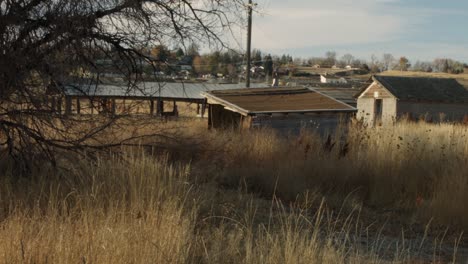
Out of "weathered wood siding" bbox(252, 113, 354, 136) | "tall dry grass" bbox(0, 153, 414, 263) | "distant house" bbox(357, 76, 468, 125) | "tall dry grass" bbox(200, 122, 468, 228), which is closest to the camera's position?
"tall dry grass" bbox(0, 153, 414, 263)

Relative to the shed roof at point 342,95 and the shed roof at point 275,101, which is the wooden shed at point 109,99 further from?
the shed roof at point 342,95

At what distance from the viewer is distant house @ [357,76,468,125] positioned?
46.3 m

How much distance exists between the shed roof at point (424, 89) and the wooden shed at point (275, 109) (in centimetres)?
2709


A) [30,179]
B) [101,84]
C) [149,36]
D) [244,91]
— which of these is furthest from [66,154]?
[244,91]

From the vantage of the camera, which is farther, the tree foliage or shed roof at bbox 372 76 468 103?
shed roof at bbox 372 76 468 103

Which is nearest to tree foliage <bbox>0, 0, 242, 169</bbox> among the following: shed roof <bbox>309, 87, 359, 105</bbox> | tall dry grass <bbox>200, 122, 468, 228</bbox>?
tall dry grass <bbox>200, 122, 468, 228</bbox>

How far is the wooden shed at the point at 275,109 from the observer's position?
17.5 m

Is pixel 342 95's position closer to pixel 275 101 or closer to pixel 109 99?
pixel 275 101

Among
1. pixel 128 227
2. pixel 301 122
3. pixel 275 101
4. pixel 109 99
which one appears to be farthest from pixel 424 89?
pixel 128 227

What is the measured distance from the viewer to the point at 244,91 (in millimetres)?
20656

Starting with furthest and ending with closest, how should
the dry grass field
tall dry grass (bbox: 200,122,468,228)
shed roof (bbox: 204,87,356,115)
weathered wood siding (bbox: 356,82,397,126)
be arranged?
1. weathered wood siding (bbox: 356,82,397,126)
2. shed roof (bbox: 204,87,356,115)
3. tall dry grass (bbox: 200,122,468,228)
4. the dry grass field

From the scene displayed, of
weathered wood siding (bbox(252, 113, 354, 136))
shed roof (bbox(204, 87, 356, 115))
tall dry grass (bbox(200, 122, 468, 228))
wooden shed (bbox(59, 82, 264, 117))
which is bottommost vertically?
tall dry grass (bbox(200, 122, 468, 228))

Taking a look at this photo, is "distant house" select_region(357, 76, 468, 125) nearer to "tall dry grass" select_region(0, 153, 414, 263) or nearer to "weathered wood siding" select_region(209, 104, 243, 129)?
"weathered wood siding" select_region(209, 104, 243, 129)

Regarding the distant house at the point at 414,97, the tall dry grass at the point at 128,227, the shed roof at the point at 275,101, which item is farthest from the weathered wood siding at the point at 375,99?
the tall dry grass at the point at 128,227
